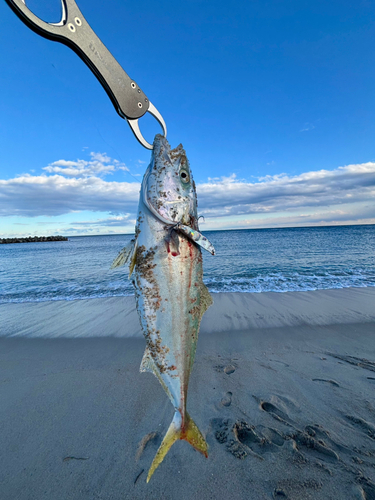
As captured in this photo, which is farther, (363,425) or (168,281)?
(363,425)

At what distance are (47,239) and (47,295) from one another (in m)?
110

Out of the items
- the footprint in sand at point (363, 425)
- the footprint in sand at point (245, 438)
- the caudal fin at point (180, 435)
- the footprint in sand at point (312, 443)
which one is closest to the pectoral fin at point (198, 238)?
the caudal fin at point (180, 435)

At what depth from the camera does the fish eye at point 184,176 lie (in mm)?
2393

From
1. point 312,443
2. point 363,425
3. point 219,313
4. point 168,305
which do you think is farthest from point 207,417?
point 219,313

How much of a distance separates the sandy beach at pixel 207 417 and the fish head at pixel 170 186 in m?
2.81

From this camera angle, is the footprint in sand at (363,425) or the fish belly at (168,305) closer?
the fish belly at (168,305)

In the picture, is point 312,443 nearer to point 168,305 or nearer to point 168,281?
point 168,305

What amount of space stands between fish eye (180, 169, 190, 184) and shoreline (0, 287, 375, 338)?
5173 millimetres

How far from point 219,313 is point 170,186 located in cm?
644

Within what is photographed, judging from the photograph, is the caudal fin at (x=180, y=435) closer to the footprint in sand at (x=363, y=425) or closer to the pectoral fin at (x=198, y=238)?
the pectoral fin at (x=198, y=238)

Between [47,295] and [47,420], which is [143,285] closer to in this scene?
[47,420]

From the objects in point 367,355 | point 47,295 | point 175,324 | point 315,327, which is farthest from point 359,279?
point 47,295

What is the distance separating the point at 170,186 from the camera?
2332mm

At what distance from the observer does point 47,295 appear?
12.0 meters
